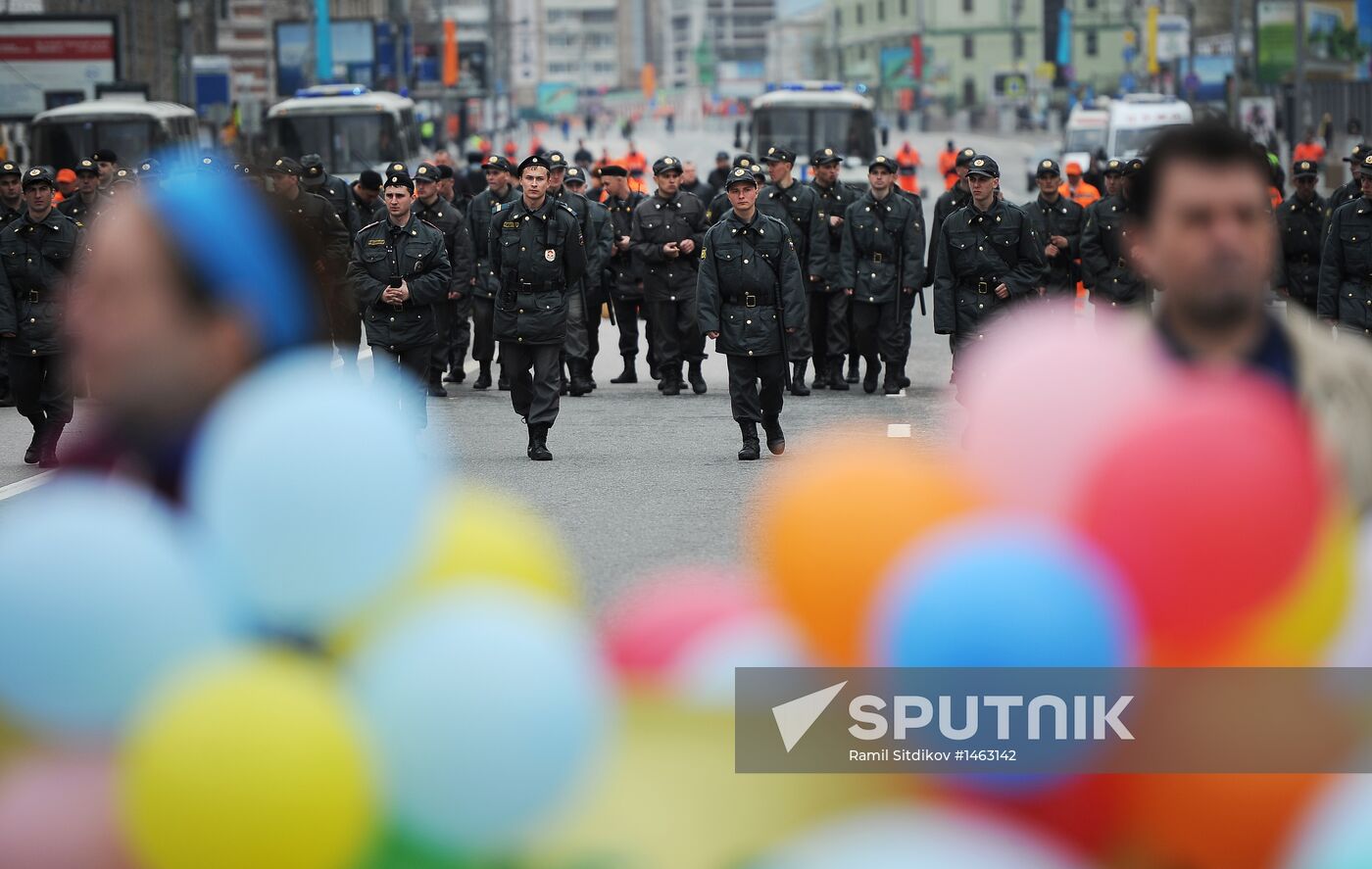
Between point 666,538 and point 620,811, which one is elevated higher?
point 620,811

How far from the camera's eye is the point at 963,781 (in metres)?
2.50

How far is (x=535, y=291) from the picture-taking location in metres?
13.7

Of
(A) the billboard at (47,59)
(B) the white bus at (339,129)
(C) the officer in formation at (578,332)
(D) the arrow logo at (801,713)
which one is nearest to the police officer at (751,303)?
(C) the officer in formation at (578,332)

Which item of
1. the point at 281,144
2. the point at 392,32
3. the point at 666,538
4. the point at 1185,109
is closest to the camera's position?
the point at 666,538

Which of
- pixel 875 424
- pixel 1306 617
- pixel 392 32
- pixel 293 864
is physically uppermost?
pixel 392 32

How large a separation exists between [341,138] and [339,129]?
0.46 feet

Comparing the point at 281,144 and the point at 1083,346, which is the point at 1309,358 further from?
the point at 281,144

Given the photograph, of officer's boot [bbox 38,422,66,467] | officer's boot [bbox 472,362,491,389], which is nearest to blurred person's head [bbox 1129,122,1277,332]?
officer's boot [bbox 38,422,66,467]

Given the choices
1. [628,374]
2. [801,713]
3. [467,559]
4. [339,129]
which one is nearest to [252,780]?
[467,559]

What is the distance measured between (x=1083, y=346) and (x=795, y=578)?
0.46 m

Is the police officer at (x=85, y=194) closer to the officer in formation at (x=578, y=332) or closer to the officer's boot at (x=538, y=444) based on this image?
→ the officer in formation at (x=578, y=332)

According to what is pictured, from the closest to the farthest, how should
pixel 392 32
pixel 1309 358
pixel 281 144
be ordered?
pixel 1309 358 < pixel 281 144 < pixel 392 32

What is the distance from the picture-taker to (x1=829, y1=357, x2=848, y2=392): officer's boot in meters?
18.0

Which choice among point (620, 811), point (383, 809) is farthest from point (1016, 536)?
point (383, 809)
